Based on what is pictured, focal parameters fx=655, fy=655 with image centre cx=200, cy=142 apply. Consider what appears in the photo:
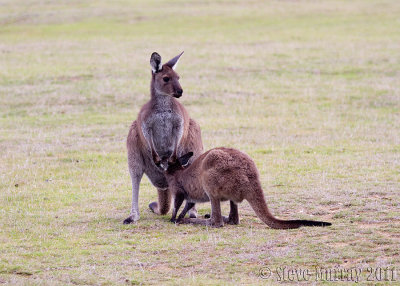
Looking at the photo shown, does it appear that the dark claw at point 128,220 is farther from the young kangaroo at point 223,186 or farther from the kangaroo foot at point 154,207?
the kangaroo foot at point 154,207

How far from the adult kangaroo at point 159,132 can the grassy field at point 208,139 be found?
0.50 meters

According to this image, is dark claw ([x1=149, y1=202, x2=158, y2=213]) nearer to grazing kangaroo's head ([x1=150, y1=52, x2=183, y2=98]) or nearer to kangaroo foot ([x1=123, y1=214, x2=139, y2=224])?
kangaroo foot ([x1=123, y1=214, x2=139, y2=224])

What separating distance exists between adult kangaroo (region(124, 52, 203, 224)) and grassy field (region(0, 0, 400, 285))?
0.50 metres

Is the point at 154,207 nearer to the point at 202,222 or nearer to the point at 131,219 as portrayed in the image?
the point at 131,219

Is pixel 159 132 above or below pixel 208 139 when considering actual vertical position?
above

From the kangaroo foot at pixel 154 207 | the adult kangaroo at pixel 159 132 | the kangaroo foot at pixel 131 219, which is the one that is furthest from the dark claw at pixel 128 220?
the kangaroo foot at pixel 154 207

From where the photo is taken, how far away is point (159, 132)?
8.31 metres

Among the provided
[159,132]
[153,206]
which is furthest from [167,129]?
[153,206]

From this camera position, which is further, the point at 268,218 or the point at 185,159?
the point at 185,159

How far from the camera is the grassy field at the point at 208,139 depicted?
6125mm

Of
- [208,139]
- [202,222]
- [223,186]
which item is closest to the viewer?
[223,186]

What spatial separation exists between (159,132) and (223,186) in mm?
1531

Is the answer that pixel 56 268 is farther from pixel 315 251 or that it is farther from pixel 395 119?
pixel 395 119

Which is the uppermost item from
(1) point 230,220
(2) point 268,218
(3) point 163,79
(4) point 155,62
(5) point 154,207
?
(4) point 155,62
